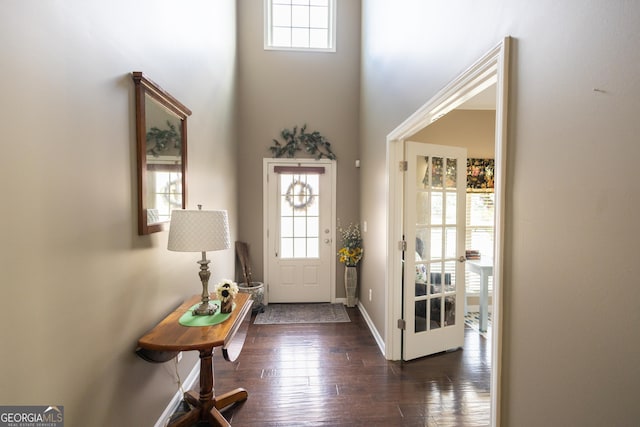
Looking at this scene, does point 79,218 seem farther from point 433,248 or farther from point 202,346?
point 433,248

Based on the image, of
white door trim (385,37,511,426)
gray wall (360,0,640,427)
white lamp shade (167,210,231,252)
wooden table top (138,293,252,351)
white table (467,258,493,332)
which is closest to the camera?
gray wall (360,0,640,427)

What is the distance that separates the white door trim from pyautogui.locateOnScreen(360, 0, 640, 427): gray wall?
0.03 metres

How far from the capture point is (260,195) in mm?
4305

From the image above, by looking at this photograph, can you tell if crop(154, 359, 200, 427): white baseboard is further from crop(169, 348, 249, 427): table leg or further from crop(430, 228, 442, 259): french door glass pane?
crop(430, 228, 442, 259): french door glass pane

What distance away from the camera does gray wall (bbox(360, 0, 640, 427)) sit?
2.51ft

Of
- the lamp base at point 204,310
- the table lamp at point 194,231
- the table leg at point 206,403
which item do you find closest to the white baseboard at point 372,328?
the table leg at point 206,403

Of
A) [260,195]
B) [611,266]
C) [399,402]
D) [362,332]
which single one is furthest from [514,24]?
[260,195]

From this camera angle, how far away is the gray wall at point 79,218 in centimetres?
94

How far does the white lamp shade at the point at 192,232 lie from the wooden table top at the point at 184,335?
45cm

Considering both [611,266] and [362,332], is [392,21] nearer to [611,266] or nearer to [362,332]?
[611,266]

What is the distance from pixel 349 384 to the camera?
93.1 inches

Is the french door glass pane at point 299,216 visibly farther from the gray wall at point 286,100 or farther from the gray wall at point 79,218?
the gray wall at point 79,218

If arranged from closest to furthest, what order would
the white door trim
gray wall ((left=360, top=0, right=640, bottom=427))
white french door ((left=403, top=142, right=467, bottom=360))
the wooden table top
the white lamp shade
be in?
1. gray wall ((left=360, top=0, right=640, bottom=427))
2. the white door trim
3. the wooden table top
4. the white lamp shade
5. white french door ((left=403, top=142, right=467, bottom=360))

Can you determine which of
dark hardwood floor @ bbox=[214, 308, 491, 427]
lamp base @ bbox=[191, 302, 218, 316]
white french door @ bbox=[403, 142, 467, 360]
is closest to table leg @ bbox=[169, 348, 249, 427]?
dark hardwood floor @ bbox=[214, 308, 491, 427]
